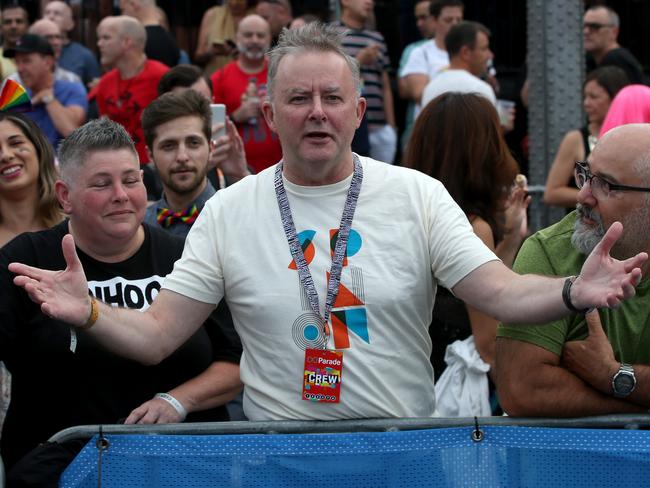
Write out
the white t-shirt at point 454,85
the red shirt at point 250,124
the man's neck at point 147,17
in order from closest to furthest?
the white t-shirt at point 454,85 → the red shirt at point 250,124 → the man's neck at point 147,17

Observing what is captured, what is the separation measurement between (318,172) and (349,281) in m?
0.35

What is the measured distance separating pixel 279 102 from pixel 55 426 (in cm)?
143

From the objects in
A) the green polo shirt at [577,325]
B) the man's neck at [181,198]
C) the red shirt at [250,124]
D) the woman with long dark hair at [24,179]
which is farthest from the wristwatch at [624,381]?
the red shirt at [250,124]

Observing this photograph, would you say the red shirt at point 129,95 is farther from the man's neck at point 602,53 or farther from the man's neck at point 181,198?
the man's neck at point 602,53

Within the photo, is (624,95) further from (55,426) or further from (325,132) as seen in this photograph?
(55,426)

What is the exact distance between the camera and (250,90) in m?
8.54

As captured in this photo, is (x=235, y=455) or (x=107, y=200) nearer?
(x=235, y=455)

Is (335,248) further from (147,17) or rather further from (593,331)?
(147,17)

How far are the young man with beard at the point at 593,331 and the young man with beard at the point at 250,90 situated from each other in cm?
480

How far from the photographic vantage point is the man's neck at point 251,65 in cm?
903

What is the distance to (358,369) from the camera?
138 inches

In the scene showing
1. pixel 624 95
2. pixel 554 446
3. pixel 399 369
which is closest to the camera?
pixel 554 446

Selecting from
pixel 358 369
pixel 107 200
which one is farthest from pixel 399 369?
pixel 107 200

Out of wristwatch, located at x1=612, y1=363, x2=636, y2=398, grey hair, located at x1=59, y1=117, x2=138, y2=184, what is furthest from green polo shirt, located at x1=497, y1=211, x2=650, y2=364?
grey hair, located at x1=59, y1=117, x2=138, y2=184
